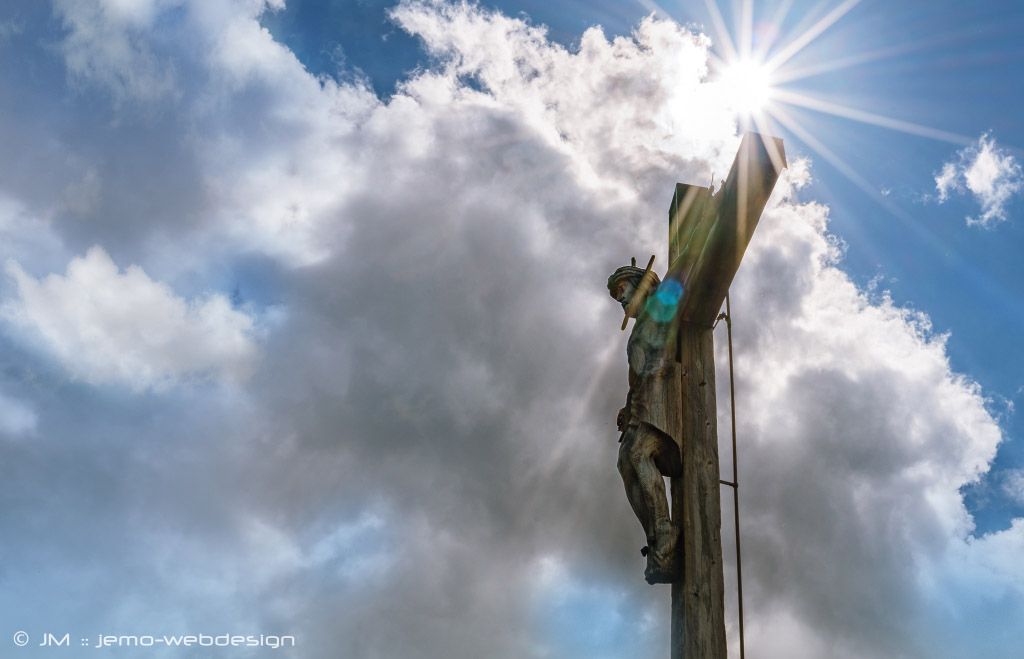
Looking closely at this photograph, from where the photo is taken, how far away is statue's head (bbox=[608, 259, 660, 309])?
6.86 m

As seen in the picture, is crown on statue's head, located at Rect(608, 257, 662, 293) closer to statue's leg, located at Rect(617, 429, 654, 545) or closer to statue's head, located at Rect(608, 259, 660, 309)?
statue's head, located at Rect(608, 259, 660, 309)

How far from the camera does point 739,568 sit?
5.75m

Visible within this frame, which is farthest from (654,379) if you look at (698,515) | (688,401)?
(698,515)

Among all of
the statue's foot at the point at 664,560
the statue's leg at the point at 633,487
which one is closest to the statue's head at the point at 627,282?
the statue's leg at the point at 633,487

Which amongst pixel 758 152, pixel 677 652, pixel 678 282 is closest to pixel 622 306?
pixel 678 282

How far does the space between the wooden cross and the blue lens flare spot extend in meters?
0.05

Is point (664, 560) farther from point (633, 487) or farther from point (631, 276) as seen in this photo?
point (631, 276)

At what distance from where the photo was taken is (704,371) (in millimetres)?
6242

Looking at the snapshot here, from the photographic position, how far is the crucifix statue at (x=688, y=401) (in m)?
5.54

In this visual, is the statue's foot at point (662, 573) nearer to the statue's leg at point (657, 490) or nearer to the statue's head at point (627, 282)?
the statue's leg at point (657, 490)

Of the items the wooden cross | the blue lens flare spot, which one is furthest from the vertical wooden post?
the blue lens flare spot

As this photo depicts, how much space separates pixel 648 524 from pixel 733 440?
845 millimetres

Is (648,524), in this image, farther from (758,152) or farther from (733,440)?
(758,152)

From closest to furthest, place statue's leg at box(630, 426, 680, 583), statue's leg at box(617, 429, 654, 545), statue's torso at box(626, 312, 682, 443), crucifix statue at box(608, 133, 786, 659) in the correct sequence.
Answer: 1. crucifix statue at box(608, 133, 786, 659)
2. statue's leg at box(630, 426, 680, 583)
3. statue's leg at box(617, 429, 654, 545)
4. statue's torso at box(626, 312, 682, 443)
